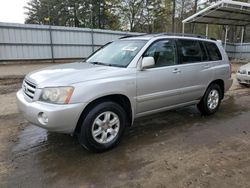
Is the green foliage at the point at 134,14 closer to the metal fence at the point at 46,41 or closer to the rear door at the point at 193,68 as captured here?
the metal fence at the point at 46,41

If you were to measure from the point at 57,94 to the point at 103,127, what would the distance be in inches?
33.8

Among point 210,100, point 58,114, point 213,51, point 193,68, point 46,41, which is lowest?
point 210,100

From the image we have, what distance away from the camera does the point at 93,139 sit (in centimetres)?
336

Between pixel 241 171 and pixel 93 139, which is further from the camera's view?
pixel 93 139

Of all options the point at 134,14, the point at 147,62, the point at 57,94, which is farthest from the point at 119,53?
the point at 134,14

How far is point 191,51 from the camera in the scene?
4.81 metres

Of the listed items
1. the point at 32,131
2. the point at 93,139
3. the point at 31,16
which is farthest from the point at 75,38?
the point at 31,16

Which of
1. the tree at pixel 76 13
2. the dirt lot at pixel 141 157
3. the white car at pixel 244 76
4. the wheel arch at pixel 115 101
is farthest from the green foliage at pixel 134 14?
the wheel arch at pixel 115 101

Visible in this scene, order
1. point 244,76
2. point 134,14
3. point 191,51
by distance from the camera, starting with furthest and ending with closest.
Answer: point 134,14
point 244,76
point 191,51

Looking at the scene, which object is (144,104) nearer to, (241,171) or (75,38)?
(241,171)

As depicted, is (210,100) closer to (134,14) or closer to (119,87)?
(119,87)

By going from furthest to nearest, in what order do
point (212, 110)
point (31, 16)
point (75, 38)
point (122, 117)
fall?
point (31, 16), point (75, 38), point (212, 110), point (122, 117)

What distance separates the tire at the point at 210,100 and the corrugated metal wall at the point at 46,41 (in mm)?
12471

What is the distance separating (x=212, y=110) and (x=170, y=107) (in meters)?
1.48
